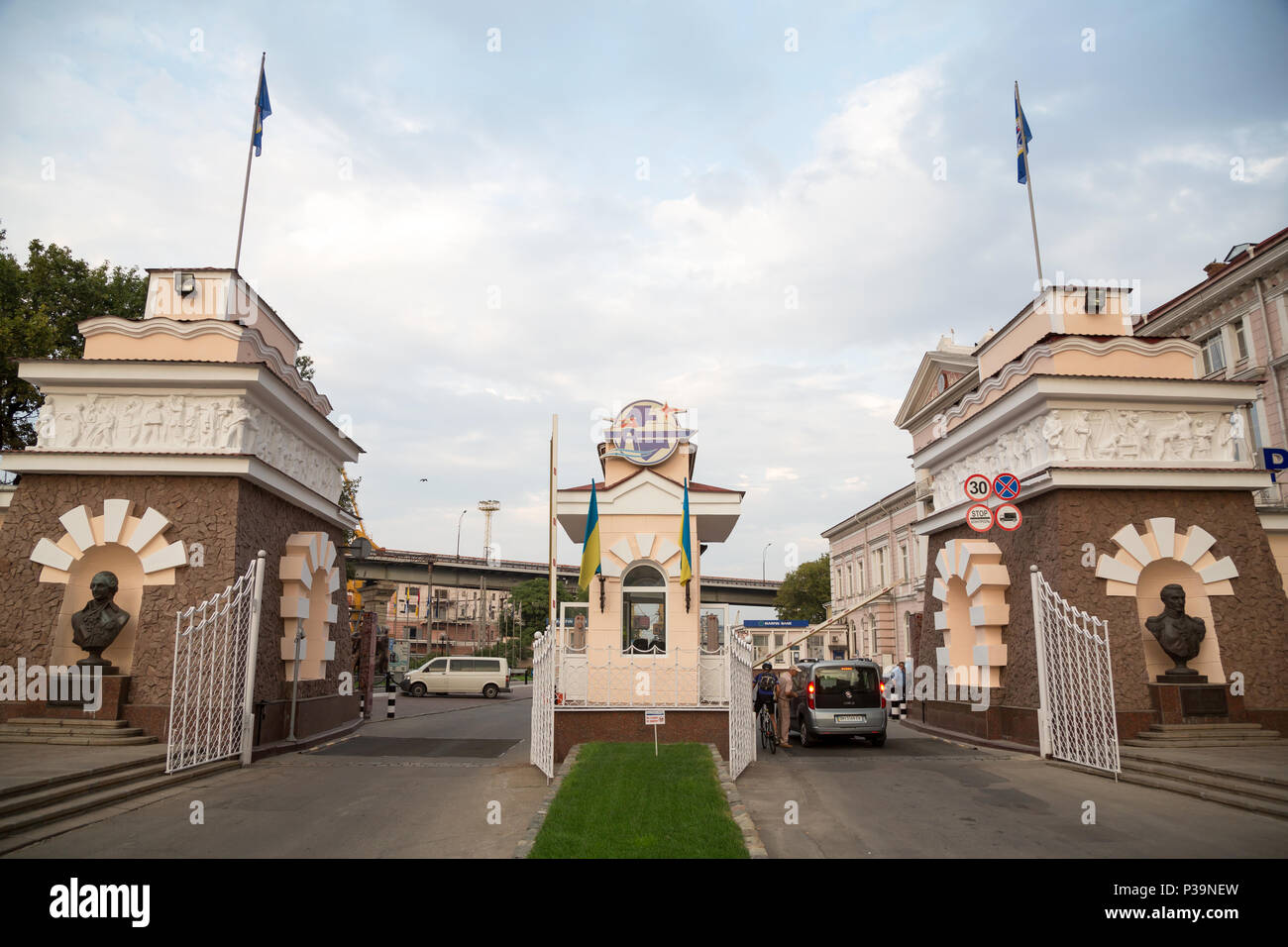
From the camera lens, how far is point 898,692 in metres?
24.0

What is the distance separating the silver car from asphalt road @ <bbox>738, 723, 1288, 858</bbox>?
263 centimetres

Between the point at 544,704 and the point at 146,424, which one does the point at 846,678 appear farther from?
the point at 146,424

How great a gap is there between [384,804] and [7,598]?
859 centimetres

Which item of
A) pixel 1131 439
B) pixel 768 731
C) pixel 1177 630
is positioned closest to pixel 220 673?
pixel 768 731

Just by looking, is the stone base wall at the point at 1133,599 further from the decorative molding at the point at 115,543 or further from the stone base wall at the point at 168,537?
the decorative molding at the point at 115,543

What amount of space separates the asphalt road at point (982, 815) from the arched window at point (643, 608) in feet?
13.4

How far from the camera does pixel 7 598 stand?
13.6 metres

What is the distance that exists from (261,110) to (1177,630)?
2071 cm

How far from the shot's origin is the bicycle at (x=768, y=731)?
51.2 ft

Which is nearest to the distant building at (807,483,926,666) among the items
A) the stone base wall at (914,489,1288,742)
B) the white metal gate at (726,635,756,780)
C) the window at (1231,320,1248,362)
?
the window at (1231,320,1248,362)

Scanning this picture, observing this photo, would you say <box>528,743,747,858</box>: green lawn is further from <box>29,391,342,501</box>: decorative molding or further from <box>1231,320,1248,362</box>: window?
<box>1231,320,1248,362</box>: window

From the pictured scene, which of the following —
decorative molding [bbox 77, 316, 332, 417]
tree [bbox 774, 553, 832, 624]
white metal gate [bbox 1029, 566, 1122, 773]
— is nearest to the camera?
white metal gate [bbox 1029, 566, 1122, 773]

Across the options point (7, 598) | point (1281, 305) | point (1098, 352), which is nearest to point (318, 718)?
point (7, 598)

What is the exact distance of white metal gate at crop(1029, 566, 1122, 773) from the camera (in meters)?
12.4
